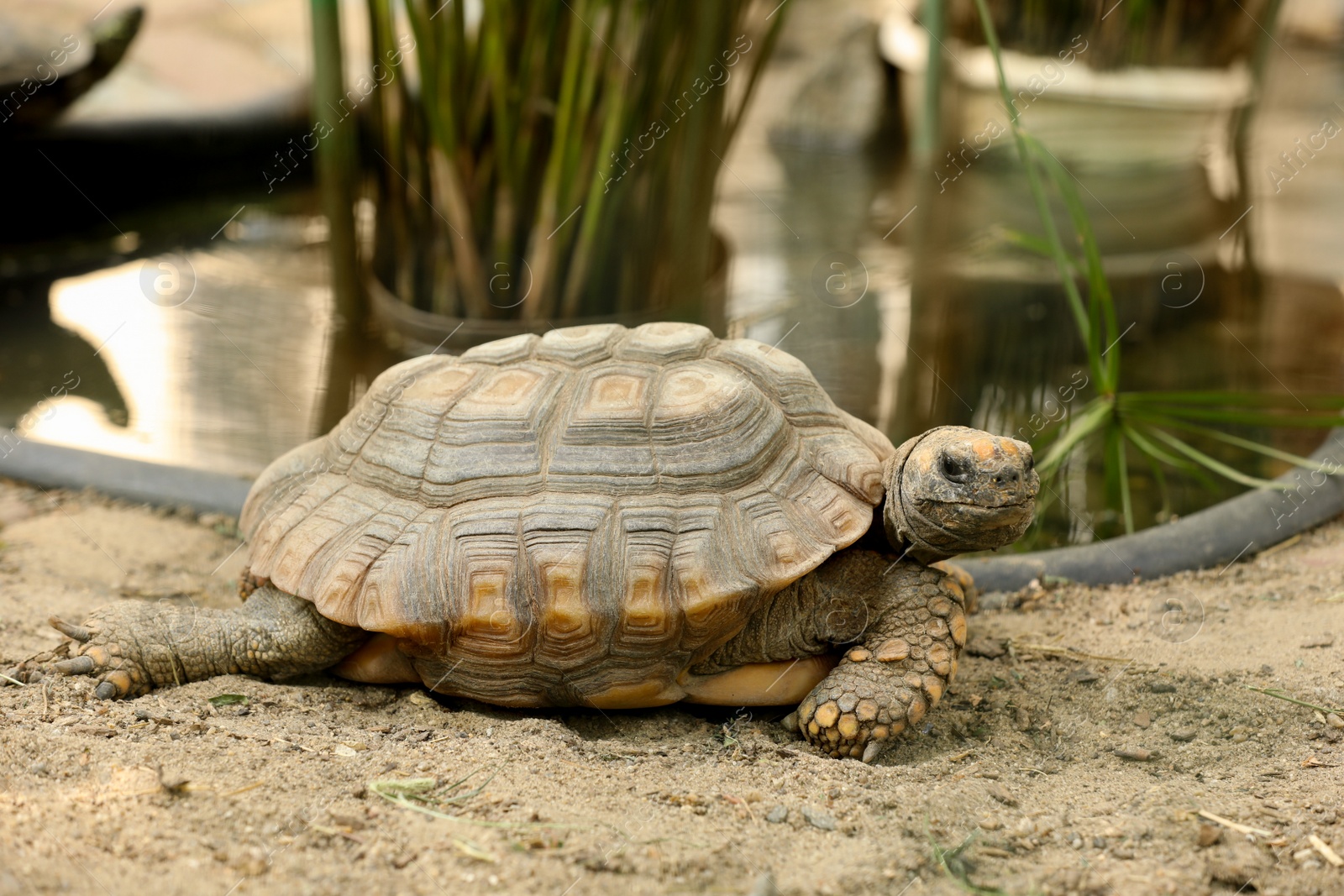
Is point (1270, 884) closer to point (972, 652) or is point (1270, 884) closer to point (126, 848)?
point (972, 652)

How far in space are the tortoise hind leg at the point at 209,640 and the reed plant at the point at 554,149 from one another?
228 cm

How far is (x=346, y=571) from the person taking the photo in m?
2.43

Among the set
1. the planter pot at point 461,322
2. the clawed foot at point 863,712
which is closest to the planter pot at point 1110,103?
the planter pot at point 461,322

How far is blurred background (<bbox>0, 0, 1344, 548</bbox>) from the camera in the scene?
4.27 m

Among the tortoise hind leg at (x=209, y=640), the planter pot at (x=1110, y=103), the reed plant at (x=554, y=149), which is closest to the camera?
the tortoise hind leg at (x=209, y=640)

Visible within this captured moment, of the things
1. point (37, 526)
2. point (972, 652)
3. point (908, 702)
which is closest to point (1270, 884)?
point (908, 702)

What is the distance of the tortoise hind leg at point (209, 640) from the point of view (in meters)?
2.49

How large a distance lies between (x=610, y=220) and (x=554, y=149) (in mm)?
364

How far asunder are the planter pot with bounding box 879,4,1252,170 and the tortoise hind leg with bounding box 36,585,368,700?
5.02 meters

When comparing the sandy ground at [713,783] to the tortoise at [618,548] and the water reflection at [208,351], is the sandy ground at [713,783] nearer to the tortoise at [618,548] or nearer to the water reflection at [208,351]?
the tortoise at [618,548]

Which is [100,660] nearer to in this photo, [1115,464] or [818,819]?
[818,819]

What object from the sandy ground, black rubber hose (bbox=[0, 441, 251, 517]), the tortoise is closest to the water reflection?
black rubber hose (bbox=[0, 441, 251, 517])

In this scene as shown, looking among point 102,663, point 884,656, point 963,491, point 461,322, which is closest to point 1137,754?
point 884,656

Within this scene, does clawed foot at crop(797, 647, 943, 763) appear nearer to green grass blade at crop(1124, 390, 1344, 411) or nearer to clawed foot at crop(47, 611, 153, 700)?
clawed foot at crop(47, 611, 153, 700)
